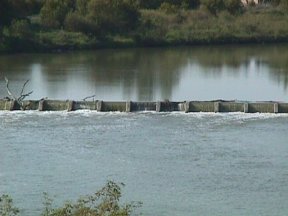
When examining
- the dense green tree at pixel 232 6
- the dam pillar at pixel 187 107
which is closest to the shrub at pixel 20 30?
the dense green tree at pixel 232 6

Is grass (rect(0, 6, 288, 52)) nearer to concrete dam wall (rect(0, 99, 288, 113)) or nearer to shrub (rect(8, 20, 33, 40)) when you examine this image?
shrub (rect(8, 20, 33, 40))

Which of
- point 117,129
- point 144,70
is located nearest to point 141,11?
point 144,70

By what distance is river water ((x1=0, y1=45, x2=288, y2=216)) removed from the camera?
1546cm

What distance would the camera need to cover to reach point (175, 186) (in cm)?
1603

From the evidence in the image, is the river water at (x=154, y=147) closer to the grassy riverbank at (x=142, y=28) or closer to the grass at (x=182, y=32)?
the grassy riverbank at (x=142, y=28)

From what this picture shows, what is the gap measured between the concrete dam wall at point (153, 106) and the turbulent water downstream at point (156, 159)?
1.18 feet

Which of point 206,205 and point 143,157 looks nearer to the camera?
point 206,205

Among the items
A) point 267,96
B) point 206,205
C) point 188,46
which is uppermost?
point 188,46

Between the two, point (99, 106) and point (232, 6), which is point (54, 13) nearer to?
point (232, 6)

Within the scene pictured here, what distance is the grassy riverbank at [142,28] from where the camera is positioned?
40.8 m

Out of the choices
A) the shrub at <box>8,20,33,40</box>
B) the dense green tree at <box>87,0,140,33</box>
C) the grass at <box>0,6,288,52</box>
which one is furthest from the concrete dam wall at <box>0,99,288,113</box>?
the dense green tree at <box>87,0,140,33</box>

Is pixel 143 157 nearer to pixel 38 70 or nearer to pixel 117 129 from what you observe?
pixel 117 129

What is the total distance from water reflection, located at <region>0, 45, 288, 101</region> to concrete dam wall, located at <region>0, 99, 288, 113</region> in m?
2.30

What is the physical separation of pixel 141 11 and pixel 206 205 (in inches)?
1380
